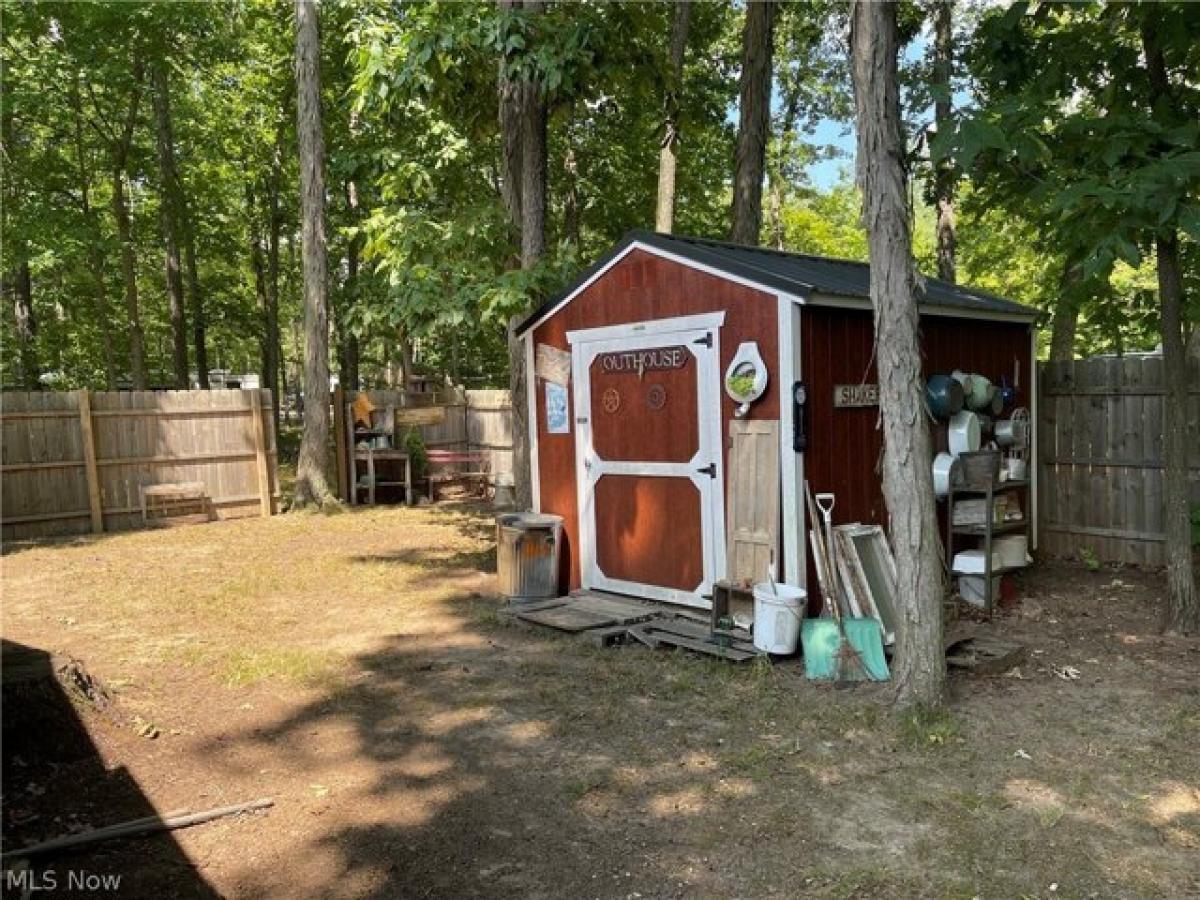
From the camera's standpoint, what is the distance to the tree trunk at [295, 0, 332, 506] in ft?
39.5

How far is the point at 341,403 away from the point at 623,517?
8.17m

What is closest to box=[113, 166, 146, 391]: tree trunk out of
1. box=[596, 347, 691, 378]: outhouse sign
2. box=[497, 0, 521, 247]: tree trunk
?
box=[497, 0, 521, 247]: tree trunk

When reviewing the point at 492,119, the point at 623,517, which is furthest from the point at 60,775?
the point at 492,119

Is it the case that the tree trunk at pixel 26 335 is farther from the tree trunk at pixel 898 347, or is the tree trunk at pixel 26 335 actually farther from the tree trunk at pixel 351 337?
the tree trunk at pixel 898 347

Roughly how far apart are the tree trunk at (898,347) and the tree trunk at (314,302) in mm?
9694

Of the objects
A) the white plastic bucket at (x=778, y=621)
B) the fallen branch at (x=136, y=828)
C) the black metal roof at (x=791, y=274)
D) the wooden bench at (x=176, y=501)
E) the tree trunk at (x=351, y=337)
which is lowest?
the fallen branch at (x=136, y=828)

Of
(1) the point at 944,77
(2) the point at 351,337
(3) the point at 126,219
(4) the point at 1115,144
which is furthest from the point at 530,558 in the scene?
(3) the point at 126,219

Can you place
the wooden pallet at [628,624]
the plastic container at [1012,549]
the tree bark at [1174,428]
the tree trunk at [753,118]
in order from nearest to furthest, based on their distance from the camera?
the tree bark at [1174,428]
the wooden pallet at [628,624]
the plastic container at [1012,549]
the tree trunk at [753,118]

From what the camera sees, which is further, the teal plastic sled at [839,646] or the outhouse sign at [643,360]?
the outhouse sign at [643,360]

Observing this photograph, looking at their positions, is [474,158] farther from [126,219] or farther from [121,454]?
[126,219]

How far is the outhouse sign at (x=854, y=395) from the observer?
18.7ft

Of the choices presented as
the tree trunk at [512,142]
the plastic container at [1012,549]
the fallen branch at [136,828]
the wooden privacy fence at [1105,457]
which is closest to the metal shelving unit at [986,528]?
the plastic container at [1012,549]

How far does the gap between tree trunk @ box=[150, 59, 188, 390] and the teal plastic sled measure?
15.3 meters

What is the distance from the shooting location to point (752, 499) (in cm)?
562
